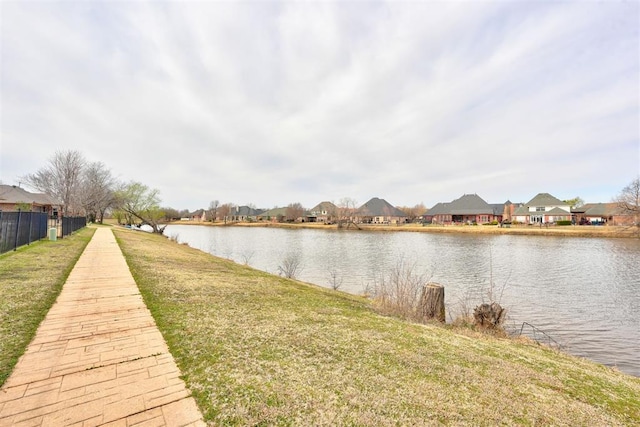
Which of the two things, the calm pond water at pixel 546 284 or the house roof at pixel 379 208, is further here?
the house roof at pixel 379 208

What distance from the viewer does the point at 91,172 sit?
43.8 meters

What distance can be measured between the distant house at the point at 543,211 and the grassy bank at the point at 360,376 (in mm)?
76609

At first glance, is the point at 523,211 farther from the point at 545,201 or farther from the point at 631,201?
the point at 631,201

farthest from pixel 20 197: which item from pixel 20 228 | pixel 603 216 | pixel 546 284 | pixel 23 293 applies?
pixel 603 216

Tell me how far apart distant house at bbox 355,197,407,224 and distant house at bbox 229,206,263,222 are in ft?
136

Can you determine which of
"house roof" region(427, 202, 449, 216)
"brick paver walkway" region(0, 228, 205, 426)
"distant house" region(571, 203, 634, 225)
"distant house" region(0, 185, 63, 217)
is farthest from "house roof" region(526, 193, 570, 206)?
"distant house" region(0, 185, 63, 217)

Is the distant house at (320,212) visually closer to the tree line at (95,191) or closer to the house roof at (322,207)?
the house roof at (322,207)

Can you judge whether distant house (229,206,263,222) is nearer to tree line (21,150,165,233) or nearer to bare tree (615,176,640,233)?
tree line (21,150,165,233)

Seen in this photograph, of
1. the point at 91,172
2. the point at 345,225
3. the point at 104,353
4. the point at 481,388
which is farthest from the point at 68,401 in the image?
the point at 345,225

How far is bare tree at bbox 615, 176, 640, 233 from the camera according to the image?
39.7m

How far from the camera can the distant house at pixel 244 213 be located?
106 meters

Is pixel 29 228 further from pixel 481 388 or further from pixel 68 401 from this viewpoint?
pixel 481 388

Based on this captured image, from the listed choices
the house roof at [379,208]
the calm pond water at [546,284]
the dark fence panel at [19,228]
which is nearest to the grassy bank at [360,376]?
the calm pond water at [546,284]

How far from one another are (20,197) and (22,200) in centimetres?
144
